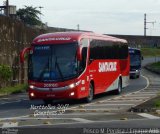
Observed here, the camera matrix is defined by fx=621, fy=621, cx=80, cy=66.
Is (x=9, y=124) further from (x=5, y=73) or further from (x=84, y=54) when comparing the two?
(x=5, y=73)

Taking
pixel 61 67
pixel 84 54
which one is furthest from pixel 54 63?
pixel 84 54

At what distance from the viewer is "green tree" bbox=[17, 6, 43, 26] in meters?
88.1

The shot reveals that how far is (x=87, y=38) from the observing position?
28.0 m

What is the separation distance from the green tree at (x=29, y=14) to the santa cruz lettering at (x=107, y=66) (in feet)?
181

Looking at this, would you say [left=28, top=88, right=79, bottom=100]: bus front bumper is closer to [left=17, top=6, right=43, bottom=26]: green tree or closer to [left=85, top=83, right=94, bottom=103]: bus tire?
[left=85, top=83, right=94, bottom=103]: bus tire

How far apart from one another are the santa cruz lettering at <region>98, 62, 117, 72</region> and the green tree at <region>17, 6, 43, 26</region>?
55284mm

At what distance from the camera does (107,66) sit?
31500mm

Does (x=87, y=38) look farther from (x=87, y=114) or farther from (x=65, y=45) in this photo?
(x=87, y=114)

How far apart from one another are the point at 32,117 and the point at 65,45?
6.26 m

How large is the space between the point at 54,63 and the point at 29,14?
209 feet

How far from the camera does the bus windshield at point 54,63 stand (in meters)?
26.0

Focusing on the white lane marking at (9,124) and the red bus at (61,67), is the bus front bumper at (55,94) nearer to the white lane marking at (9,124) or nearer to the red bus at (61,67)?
the red bus at (61,67)

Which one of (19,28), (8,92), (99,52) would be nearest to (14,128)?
(99,52)

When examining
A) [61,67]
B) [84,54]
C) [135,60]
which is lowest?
[135,60]
